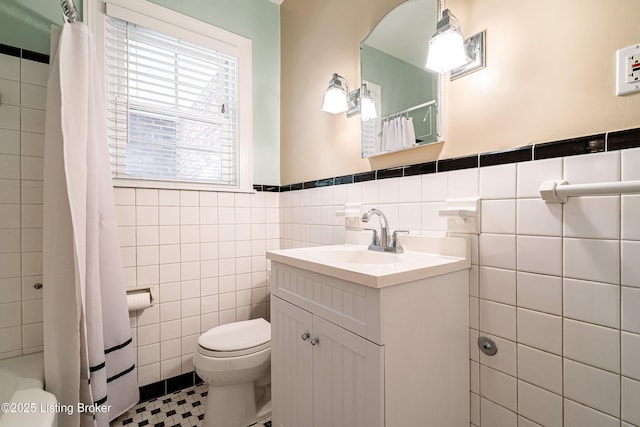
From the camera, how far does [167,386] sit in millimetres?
1692

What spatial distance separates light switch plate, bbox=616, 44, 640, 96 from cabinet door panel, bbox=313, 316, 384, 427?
0.94 metres

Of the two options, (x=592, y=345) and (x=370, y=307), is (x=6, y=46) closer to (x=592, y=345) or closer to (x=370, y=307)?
(x=370, y=307)

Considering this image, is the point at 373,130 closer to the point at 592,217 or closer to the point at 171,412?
the point at 592,217

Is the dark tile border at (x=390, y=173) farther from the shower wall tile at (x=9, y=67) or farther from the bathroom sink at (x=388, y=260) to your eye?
the shower wall tile at (x=9, y=67)

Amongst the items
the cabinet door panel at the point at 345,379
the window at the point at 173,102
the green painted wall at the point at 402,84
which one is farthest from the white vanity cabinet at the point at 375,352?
the window at the point at 173,102

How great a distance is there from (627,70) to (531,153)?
0.88 ft

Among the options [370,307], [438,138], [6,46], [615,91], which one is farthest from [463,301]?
[6,46]

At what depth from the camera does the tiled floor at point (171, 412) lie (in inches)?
56.7

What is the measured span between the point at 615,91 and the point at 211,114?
1.95m

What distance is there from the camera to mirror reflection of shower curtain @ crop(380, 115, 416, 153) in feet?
4.02

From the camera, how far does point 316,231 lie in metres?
1.79

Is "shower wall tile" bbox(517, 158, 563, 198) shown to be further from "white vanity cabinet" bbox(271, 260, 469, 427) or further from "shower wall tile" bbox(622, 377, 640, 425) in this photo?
"shower wall tile" bbox(622, 377, 640, 425)

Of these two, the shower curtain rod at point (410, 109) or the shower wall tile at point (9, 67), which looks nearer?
the shower curtain rod at point (410, 109)

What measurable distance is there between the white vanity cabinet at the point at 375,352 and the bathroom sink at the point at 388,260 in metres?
0.03
